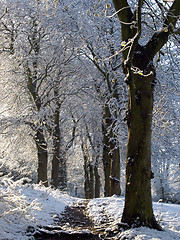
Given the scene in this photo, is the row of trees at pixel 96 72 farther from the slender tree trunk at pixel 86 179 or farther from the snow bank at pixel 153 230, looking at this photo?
the slender tree trunk at pixel 86 179

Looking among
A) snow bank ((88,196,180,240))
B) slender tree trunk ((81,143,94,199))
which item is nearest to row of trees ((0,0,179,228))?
snow bank ((88,196,180,240))

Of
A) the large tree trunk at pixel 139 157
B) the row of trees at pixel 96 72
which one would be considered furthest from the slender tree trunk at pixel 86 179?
the large tree trunk at pixel 139 157

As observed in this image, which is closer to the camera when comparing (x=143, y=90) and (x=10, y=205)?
(x=10, y=205)

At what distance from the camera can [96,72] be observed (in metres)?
13.8

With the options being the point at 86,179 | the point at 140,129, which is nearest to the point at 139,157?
the point at 140,129

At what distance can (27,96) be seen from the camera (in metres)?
14.1

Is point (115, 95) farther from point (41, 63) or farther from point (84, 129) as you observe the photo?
point (84, 129)

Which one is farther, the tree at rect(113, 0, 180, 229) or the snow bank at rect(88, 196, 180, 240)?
the tree at rect(113, 0, 180, 229)

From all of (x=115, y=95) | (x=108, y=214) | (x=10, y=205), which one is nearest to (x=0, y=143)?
(x=115, y=95)

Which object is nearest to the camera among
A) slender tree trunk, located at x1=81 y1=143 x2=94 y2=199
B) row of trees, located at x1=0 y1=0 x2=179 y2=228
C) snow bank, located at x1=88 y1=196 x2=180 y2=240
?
snow bank, located at x1=88 y1=196 x2=180 y2=240

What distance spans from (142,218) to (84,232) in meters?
1.15

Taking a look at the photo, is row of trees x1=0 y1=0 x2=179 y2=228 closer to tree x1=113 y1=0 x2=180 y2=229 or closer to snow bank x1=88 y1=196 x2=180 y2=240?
tree x1=113 y1=0 x2=180 y2=229

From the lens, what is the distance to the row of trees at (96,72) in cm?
478

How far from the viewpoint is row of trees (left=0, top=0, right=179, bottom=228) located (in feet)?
15.7
